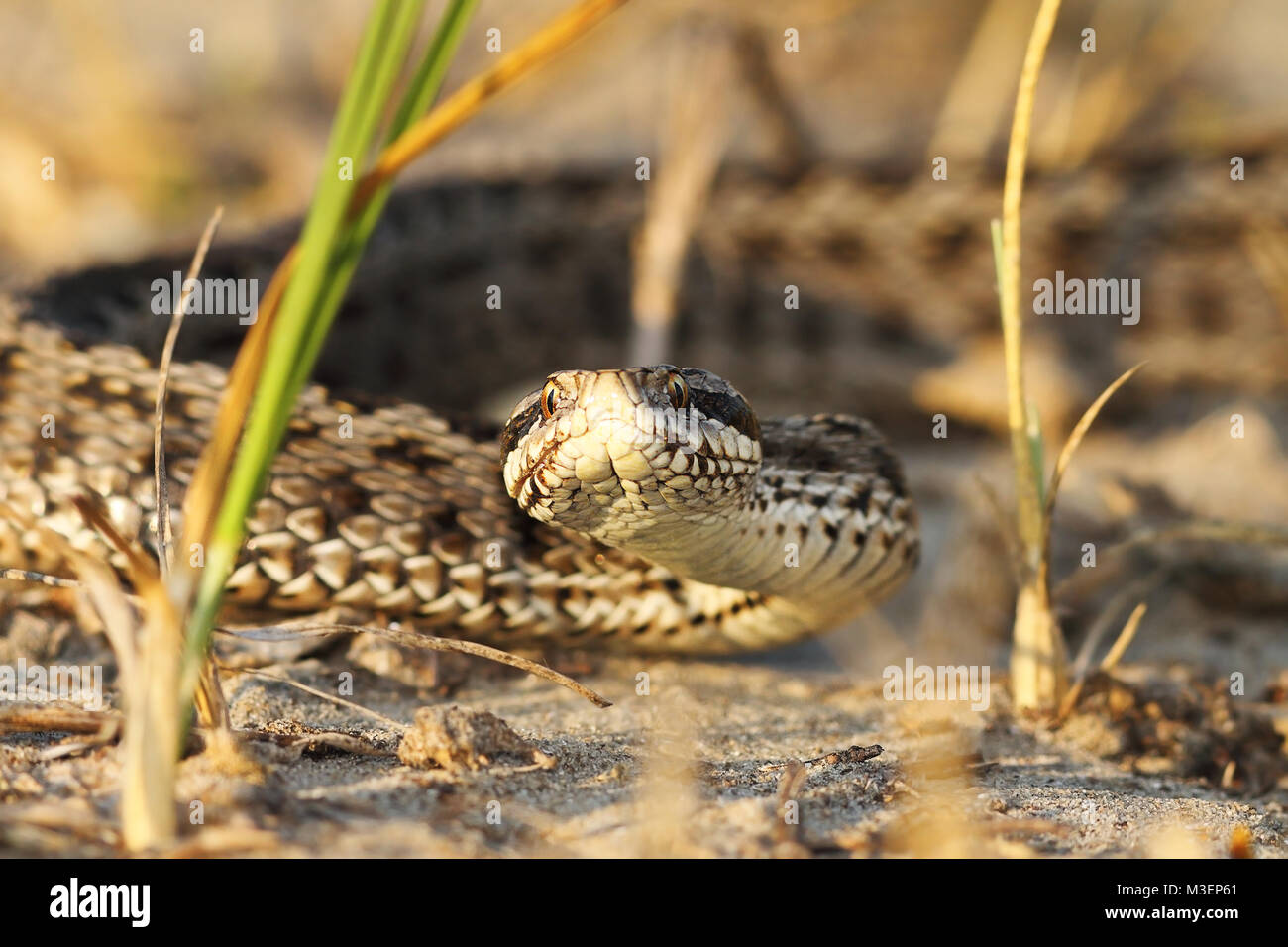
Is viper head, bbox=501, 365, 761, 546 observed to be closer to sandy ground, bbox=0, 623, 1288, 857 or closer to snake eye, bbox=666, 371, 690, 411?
snake eye, bbox=666, 371, 690, 411

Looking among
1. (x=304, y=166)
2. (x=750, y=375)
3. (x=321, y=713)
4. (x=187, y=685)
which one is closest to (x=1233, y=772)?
(x=321, y=713)

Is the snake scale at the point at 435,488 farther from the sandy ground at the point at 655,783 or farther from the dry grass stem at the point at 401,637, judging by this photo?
the dry grass stem at the point at 401,637

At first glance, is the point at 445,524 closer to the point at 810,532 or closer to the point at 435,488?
the point at 435,488

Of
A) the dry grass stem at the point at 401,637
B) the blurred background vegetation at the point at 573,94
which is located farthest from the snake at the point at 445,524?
the blurred background vegetation at the point at 573,94

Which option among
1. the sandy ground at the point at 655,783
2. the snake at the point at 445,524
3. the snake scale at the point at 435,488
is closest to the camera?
the sandy ground at the point at 655,783

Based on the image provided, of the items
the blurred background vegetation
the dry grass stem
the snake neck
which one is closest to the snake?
the snake neck

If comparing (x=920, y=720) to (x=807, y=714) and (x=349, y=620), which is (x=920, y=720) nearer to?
(x=807, y=714)

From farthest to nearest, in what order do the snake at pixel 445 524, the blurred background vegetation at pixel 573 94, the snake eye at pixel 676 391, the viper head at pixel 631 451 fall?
the blurred background vegetation at pixel 573 94 → the snake at pixel 445 524 → the snake eye at pixel 676 391 → the viper head at pixel 631 451
